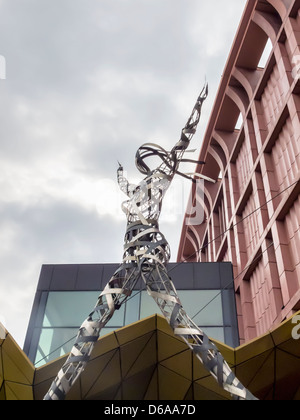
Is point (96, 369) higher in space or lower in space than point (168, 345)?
lower

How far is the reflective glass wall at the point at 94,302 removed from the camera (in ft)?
61.2

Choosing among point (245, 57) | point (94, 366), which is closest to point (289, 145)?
point (245, 57)

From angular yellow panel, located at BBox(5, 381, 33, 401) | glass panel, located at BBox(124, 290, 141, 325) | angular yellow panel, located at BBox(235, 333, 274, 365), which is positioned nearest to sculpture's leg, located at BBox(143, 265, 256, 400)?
angular yellow panel, located at BBox(235, 333, 274, 365)

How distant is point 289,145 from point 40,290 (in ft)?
41.4

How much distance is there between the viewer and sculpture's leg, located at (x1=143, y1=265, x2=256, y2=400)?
863 centimetres

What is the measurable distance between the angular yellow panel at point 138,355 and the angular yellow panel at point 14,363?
2.36m

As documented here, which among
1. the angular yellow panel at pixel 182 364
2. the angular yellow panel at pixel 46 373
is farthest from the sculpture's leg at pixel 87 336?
the angular yellow panel at pixel 182 364

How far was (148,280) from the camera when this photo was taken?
1060 cm

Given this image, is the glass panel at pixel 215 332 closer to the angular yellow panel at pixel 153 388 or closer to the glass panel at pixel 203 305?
the glass panel at pixel 203 305

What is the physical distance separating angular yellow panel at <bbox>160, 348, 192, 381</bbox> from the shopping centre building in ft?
0.09

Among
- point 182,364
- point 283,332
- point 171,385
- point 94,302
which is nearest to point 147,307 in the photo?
point 94,302

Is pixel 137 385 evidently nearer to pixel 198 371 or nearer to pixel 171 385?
pixel 171 385

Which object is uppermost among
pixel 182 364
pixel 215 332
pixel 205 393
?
pixel 215 332

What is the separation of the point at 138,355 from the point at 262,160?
537 inches
